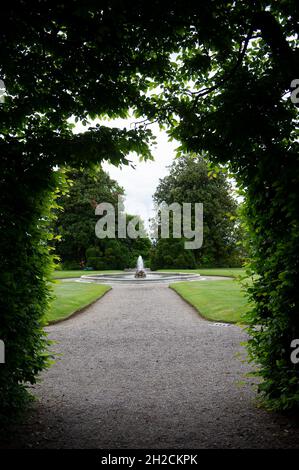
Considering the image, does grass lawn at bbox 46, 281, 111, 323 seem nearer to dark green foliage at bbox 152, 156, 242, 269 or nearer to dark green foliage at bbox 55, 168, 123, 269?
dark green foliage at bbox 55, 168, 123, 269

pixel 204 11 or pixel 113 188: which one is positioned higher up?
pixel 113 188

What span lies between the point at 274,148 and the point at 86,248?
43186 millimetres

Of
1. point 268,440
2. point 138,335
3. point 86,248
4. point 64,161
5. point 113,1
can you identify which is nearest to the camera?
point 113,1

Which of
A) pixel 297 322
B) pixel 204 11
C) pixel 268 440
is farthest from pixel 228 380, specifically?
pixel 204 11

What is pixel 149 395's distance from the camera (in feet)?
17.8

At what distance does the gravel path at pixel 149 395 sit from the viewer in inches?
159

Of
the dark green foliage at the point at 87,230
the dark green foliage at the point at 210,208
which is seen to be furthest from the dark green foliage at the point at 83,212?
the dark green foliage at the point at 210,208

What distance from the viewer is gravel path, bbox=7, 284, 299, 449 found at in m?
4.04

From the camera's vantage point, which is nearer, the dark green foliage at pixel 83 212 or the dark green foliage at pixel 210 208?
the dark green foliage at pixel 83 212

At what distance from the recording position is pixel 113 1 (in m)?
3.38

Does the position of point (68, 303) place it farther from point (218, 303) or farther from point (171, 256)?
point (171, 256)

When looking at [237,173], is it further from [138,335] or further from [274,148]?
[138,335]

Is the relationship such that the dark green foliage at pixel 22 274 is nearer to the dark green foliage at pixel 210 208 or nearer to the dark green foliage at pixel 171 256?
the dark green foliage at pixel 171 256

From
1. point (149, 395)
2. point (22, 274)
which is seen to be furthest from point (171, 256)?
point (22, 274)
